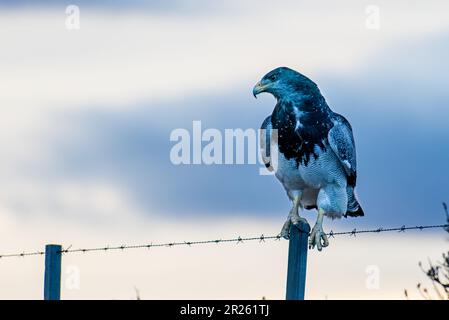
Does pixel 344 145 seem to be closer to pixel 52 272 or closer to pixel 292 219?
pixel 292 219

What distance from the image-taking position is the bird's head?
14.0 meters

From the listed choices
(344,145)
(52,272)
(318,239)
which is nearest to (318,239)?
(318,239)

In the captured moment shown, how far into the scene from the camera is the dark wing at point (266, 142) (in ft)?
46.2

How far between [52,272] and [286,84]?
368 cm

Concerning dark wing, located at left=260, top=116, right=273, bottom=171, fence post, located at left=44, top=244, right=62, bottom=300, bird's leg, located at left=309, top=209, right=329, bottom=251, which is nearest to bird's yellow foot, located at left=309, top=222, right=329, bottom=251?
bird's leg, located at left=309, top=209, right=329, bottom=251

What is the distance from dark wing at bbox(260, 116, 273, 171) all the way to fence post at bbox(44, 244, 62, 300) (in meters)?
3.11

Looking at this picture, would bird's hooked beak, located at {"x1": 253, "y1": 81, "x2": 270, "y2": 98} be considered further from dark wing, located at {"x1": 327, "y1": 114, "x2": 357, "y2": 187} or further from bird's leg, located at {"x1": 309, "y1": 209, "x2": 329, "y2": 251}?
bird's leg, located at {"x1": 309, "y1": 209, "x2": 329, "y2": 251}

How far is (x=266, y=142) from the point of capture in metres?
14.2

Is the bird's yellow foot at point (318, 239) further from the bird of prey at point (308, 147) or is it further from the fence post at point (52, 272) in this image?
the fence post at point (52, 272)

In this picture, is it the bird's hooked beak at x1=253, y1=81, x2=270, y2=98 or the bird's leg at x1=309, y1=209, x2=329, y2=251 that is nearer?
the bird's leg at x1=309, y1=209, x2=329, y2=251

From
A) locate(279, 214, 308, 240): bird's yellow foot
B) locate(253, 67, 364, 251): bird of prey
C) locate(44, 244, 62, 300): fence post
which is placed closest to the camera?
locate(44, 244, 62, 300): fence post
